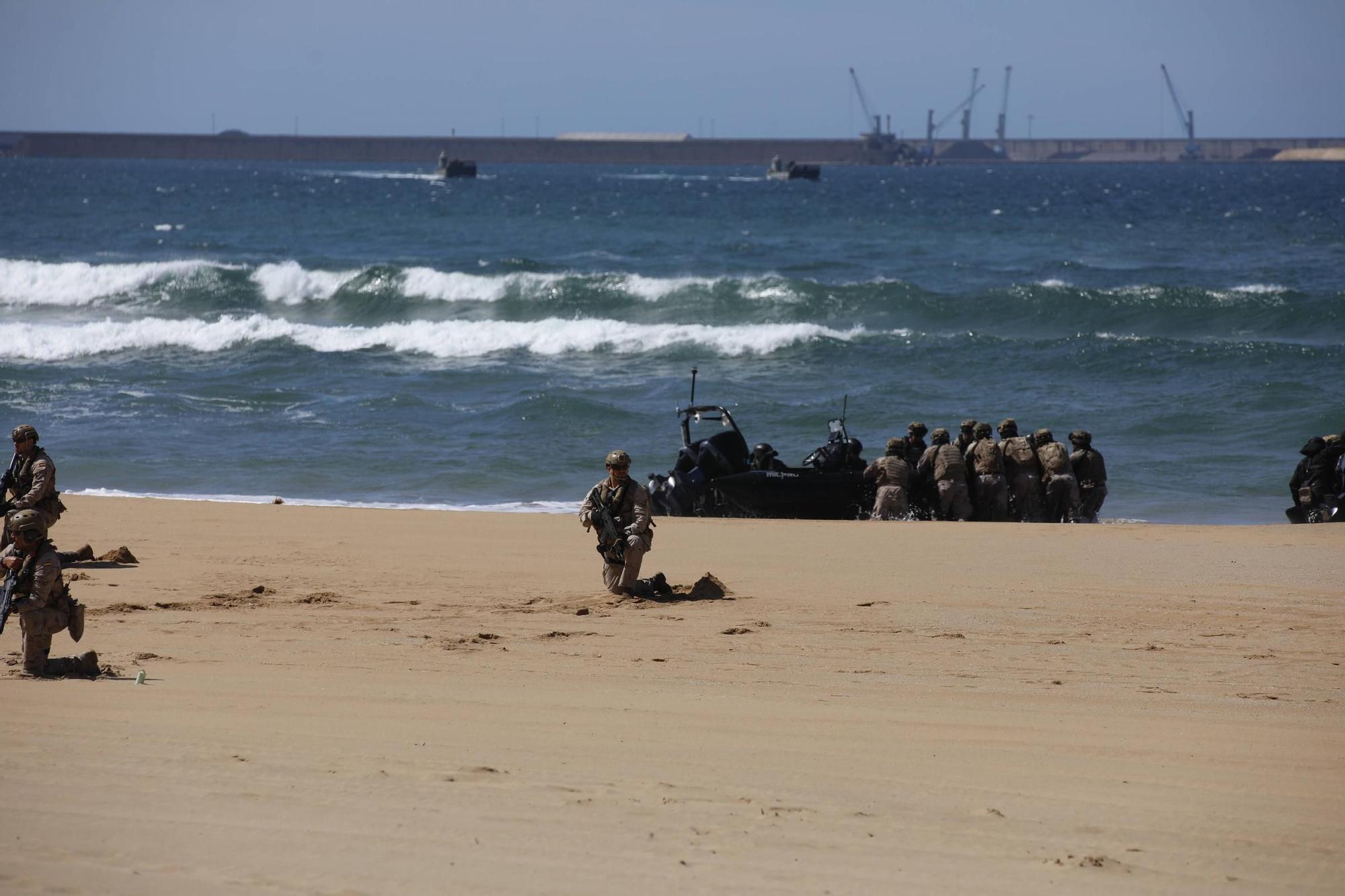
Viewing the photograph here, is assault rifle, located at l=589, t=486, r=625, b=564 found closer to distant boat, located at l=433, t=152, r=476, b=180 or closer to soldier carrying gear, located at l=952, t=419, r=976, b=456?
soldier carrying gear, located at l=952, t=419, r=976, b=456

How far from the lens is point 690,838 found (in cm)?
505

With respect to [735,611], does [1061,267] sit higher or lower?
higher

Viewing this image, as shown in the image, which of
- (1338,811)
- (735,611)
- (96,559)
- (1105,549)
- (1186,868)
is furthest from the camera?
(1105,549)

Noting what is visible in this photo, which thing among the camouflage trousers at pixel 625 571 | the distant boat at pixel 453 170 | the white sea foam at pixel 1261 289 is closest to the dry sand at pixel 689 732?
the camouflage trousers at pixel 625 571

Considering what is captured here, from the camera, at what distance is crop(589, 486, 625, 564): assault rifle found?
29.9ft

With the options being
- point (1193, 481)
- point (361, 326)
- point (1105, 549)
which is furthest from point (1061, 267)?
point (1105, 549)

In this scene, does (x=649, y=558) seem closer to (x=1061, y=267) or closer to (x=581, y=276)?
(x=581, y=276)

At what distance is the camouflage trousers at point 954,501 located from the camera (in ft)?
43.0

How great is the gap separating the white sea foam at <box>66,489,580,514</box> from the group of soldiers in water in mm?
2466

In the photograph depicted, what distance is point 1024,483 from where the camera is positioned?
43.7 ft

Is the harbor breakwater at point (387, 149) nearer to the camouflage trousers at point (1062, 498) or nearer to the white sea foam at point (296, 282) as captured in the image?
the white sea foam at point (296, 282)

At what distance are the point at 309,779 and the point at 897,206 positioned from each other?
A: 69.5 meters

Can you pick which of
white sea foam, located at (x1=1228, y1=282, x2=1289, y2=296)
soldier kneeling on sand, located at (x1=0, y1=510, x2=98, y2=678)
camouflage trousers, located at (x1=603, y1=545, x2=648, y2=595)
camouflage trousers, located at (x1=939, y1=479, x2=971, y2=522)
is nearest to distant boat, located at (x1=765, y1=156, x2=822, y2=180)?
white sea foam, located at (x1=1228, y1=282, x2=1289, y2=296)

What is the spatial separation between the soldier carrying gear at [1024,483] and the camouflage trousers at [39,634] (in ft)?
28.8
